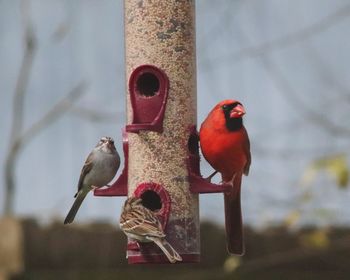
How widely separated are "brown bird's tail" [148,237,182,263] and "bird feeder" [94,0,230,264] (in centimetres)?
21

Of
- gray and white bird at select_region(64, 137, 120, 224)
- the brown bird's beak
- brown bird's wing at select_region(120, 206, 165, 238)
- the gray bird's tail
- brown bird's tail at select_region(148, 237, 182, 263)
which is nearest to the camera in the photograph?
brown bird's tail at select_region(148, 237, 182, 263)

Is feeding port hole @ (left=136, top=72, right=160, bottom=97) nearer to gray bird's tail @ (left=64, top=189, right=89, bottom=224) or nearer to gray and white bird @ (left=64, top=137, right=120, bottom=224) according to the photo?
gray and white bird @ (left=64, top=137, right=120, bottom=224)

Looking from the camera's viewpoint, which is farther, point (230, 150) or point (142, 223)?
point (230, 150)

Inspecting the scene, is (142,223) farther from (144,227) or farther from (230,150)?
(230,150)

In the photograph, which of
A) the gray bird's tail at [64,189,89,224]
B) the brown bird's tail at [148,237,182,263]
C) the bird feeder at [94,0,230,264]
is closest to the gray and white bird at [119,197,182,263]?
the brown bird's tail at [148,237,182,263]

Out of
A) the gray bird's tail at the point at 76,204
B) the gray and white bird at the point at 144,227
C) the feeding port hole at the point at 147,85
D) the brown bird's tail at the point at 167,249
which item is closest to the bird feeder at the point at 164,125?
the feeding port hole at the point at 147,85

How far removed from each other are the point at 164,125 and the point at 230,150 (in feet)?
1.35

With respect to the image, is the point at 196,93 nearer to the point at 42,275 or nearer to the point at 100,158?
the point at 100,158

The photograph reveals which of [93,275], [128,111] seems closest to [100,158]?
[128,111]

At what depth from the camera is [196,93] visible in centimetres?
1080

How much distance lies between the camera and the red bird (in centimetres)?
1052

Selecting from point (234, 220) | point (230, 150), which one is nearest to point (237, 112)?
point (230, 150)

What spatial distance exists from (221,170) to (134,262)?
79 cm

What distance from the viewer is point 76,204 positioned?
11.4m
